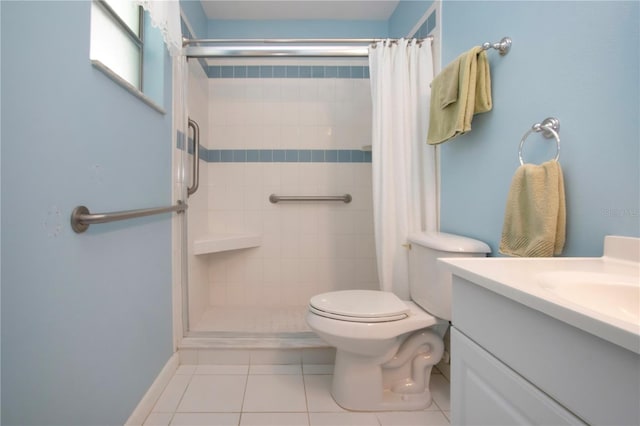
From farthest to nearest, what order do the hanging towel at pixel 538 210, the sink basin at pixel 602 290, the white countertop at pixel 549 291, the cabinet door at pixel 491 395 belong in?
the hanging towel at pixel 538 210 < the sink basin at pixel 602 290 < the cabinet door at pixel 491 395 < the white countertop at pixel 549 291

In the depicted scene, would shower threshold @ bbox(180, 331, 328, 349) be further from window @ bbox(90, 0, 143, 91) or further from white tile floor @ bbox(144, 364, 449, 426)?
window @ bbox(90, 0, 143, 91)

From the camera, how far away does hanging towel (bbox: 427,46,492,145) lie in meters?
1.24

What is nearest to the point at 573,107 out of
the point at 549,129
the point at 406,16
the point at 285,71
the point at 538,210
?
the point at 549,129

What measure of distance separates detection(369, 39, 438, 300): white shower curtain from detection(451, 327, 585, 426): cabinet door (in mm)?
921

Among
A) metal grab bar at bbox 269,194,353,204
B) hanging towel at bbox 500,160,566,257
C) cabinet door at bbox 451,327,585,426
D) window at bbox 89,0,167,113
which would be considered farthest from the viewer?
metal grab bar at bbox 269,194,353,204

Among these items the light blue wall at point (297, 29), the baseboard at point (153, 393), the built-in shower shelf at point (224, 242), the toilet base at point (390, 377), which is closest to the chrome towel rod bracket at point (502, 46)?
the toilet base at point (390, 377)

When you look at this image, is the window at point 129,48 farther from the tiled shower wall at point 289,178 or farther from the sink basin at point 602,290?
the sink basin at point 602,290

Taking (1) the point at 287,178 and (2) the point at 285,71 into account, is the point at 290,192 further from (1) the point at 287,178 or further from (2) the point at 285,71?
(2) the point at 285,71

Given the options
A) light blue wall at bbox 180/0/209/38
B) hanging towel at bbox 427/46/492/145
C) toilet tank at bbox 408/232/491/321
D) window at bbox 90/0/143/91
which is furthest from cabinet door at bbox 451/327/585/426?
light blue wall at bbox 180/0/209/38

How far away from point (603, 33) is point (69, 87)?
4.66ft

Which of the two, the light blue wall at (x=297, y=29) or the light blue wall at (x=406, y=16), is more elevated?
the light blue wall at (x=297, y=29)

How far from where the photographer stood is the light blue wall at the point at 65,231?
713mm

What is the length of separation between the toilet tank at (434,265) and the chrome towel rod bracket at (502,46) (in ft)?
2.40

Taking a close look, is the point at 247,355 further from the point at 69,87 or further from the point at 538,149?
the point at 538,149
